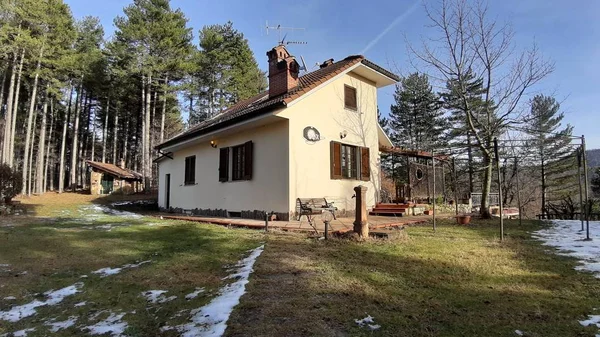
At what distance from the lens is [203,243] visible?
21.3 feet

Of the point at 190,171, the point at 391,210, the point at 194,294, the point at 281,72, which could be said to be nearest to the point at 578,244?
the point at 391,210

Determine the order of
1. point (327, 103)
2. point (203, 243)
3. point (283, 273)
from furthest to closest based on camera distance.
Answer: point (327, 103) < point (203, 243) < point (283, 273)

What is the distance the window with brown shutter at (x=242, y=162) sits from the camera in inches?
419

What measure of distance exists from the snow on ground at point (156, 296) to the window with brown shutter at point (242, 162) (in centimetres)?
688

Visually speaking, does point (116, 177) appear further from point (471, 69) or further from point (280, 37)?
point (471, 69)

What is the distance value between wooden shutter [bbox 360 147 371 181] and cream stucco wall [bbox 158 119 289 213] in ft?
11.1

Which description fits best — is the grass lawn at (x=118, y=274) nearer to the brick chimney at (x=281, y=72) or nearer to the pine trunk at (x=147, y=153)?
the brick chimney at (x=281, y=72)

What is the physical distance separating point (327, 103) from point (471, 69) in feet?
15.3

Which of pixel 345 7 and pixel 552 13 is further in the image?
pixel 345 7

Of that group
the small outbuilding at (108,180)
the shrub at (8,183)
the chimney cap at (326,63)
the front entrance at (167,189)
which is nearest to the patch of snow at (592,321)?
the chimney cap at (326,63)

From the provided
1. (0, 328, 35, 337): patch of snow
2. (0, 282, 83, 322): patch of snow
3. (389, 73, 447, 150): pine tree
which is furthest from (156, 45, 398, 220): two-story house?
(389, 73, 447, 150): pine tree

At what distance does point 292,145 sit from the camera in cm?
959

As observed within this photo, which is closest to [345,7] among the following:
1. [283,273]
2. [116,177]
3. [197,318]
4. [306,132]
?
[306,132]

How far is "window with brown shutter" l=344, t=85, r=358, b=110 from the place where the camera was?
38.0 ft
